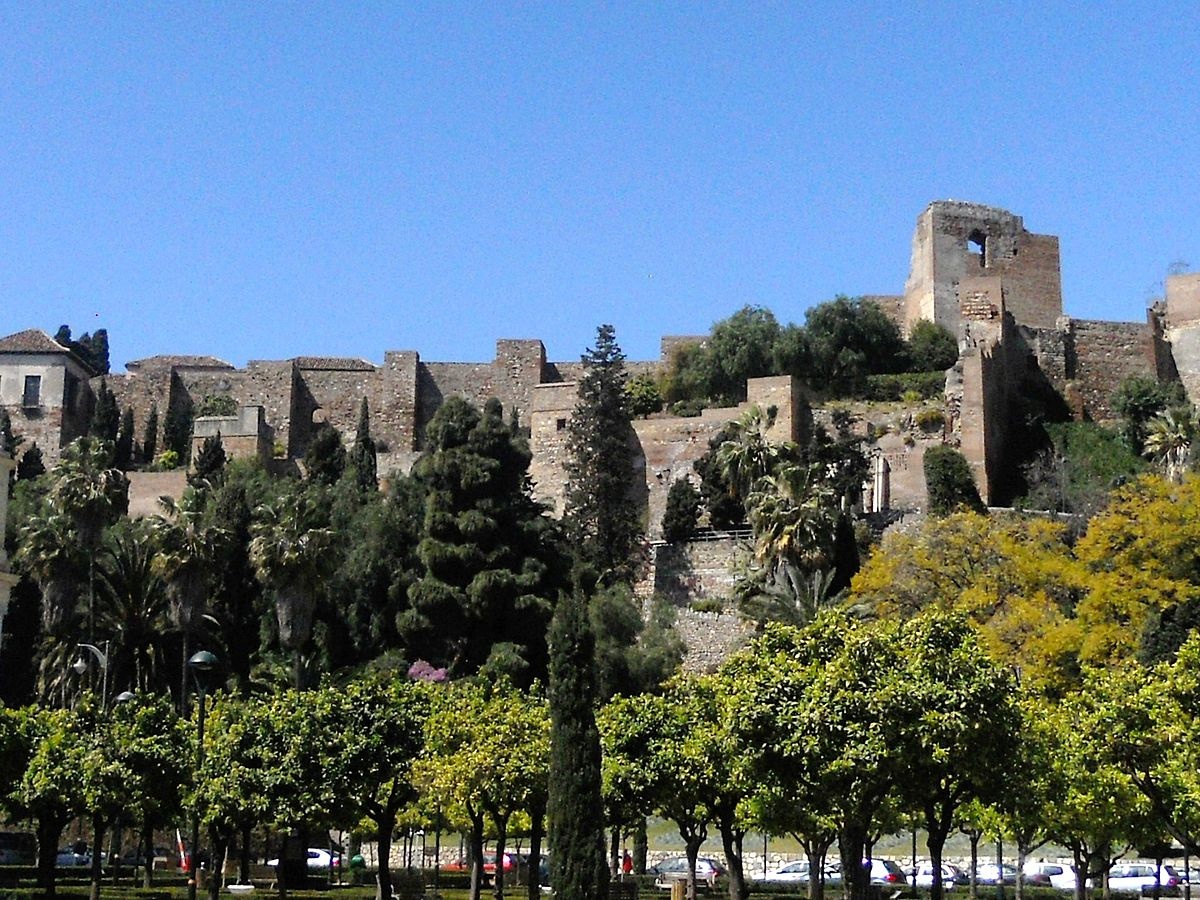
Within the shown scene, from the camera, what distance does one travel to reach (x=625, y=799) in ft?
Answer: 92.1

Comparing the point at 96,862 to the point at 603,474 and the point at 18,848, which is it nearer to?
the point at 18,848

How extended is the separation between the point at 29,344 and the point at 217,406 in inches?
347

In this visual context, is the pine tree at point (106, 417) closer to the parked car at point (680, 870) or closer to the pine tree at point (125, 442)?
the pine tree at point (125, 442)

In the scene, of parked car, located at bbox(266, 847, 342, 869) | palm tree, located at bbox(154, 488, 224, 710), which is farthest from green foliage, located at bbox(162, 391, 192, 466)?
parked car, located at bbox(266, 847, 342, 869)

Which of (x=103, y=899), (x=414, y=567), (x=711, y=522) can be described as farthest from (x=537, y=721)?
(x=711, y=522)

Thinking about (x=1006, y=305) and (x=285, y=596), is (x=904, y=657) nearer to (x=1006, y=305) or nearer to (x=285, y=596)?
(x=285, y=596)

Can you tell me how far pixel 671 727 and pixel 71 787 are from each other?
380 inches

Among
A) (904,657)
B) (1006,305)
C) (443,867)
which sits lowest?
(443,867)

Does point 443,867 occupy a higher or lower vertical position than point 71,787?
lower

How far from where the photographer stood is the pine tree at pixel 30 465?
68.1m

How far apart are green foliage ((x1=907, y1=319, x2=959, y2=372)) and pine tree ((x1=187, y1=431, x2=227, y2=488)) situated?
Result: 2649 centimetres

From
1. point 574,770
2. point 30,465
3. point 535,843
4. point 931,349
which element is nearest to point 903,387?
point 931,349

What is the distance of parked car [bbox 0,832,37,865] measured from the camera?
40500 millimetres

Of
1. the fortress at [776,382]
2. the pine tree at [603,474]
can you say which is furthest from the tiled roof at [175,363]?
the pine tree at [603,474]
